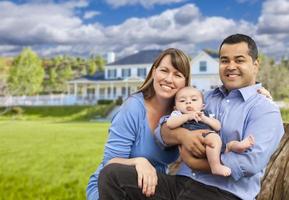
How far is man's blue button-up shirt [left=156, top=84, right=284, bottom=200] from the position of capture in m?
2.21

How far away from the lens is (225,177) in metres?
2.30

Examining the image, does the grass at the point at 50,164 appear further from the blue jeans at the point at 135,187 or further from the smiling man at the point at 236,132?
the smiling man at the point at 236,132

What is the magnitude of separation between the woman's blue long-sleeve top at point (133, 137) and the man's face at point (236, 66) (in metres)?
0.44

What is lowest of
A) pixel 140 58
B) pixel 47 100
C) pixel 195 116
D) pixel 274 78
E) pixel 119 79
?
pixel 47 100

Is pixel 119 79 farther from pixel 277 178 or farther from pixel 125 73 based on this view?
pixel 277 178

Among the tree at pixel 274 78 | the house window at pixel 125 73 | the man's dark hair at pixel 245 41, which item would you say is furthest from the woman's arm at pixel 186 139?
the house window at pixel 125 73

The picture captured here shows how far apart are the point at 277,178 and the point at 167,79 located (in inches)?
40.6

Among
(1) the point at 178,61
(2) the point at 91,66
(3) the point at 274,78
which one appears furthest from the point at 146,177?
(2) the point at 91,66

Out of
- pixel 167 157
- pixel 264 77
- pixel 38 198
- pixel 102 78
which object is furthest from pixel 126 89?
pixel 167 157

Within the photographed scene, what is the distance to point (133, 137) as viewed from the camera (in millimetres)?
2500

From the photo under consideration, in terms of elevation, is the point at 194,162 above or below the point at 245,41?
below

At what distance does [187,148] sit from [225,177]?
0.22m

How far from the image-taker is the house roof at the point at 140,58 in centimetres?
3666

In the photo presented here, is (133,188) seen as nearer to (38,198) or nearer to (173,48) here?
(173,48)
